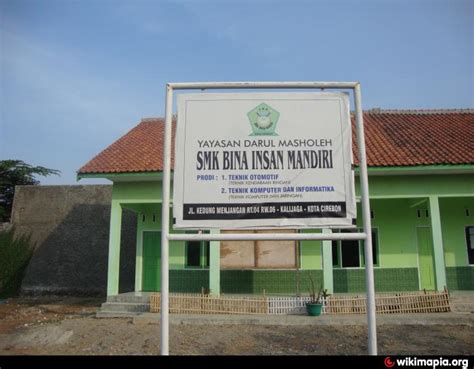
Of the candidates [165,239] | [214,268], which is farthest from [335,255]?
[165,239]

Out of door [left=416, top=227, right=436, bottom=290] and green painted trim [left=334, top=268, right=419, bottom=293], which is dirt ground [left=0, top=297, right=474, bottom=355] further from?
A: door [left=416, top=227, right=436, bottom=290]

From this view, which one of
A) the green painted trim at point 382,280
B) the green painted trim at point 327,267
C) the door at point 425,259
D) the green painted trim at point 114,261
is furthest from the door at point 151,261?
the door at point 425,259

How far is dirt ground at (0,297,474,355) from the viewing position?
7.60m

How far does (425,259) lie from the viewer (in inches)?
549

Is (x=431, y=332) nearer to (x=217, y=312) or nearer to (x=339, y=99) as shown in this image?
(x=217, y=312)

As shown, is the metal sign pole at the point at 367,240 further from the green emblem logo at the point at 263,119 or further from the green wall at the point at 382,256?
the green wall at the point at 382,256

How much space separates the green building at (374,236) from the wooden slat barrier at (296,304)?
932mm

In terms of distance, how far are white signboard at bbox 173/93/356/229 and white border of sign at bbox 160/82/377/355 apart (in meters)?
0.12

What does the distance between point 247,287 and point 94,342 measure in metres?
6.11

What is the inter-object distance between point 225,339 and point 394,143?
8.88 m

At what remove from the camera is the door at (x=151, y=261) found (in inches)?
565

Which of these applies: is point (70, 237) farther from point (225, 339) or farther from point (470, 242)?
point (470, 242)

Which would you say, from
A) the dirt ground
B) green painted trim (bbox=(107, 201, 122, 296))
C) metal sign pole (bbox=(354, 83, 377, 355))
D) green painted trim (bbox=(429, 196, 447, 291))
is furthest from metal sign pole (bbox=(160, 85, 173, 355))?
green painted trim (bbox=(429, 196, 447, 291))
